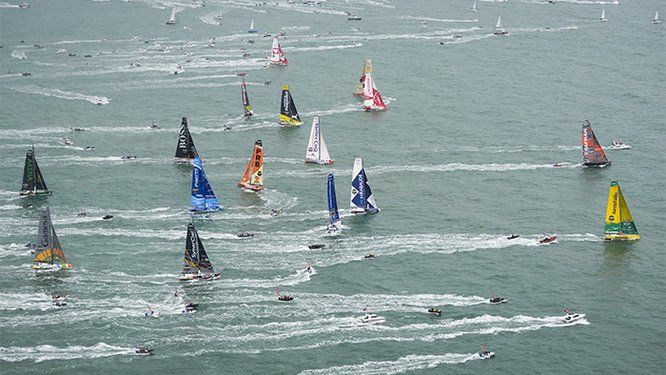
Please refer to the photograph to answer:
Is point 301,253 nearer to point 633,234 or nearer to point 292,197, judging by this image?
point 292,197

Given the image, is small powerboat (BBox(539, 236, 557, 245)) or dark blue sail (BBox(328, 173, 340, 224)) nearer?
small powerboat (BBox(539, 236, 557, 245))

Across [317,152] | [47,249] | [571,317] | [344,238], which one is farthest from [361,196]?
[47,249]

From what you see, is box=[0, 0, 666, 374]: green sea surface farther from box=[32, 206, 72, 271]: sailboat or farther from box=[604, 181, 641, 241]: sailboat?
box=[604, 181, 641, 241]: sailboat

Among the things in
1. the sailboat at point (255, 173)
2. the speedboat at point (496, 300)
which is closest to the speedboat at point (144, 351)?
the speedboat at point (496, 300)

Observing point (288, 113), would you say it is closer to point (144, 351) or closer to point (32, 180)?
point (32, 180)

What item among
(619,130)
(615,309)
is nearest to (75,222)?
(615,309)

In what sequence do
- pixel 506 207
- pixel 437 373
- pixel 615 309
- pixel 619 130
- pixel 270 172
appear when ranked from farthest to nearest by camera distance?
1. pixel 619 130
2. pixel 270 172
3. pixel 506 207
4. pixel 615 309
5. pixel 437 373

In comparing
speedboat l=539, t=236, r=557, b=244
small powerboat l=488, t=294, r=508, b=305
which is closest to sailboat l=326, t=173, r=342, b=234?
speedboat l=539, t=236, r=557, b=244
